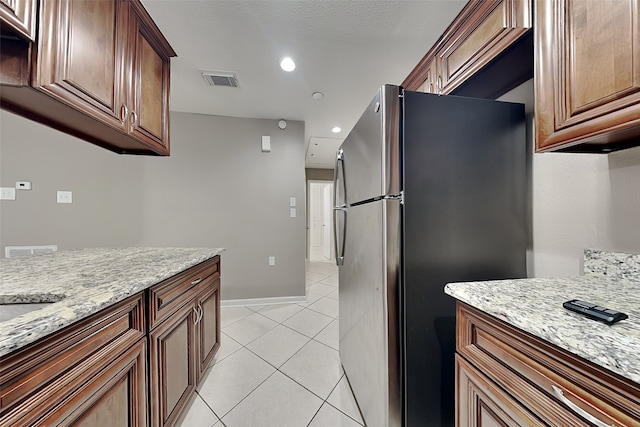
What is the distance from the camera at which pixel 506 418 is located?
61 cm

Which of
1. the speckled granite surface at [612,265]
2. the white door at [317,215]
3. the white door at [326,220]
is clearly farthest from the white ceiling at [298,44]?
the white door at [317,215]

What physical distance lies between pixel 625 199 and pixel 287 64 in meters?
2.11

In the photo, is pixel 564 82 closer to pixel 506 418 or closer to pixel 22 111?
pixel 506 418

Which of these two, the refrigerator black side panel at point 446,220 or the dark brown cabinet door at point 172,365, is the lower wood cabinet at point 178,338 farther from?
the refrigerator black side panel at point 446,220

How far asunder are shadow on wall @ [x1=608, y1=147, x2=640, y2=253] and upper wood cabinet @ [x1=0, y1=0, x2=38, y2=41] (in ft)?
7.08

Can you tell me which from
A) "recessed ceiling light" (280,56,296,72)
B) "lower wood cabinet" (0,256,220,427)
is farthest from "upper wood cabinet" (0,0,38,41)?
"recessed ceiling light" (280,56,296,72)

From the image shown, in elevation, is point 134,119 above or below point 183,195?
above

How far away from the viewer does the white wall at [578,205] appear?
2.86ft

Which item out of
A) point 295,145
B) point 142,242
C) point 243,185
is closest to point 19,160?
point 142,242

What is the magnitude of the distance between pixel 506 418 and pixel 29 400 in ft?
3.84

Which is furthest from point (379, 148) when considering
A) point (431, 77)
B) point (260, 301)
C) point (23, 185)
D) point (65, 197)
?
point (23, 185)

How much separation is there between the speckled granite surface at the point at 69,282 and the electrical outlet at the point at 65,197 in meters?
1.64

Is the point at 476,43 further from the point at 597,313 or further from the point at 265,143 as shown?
the point at 265,143

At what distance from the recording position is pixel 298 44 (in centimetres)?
170
